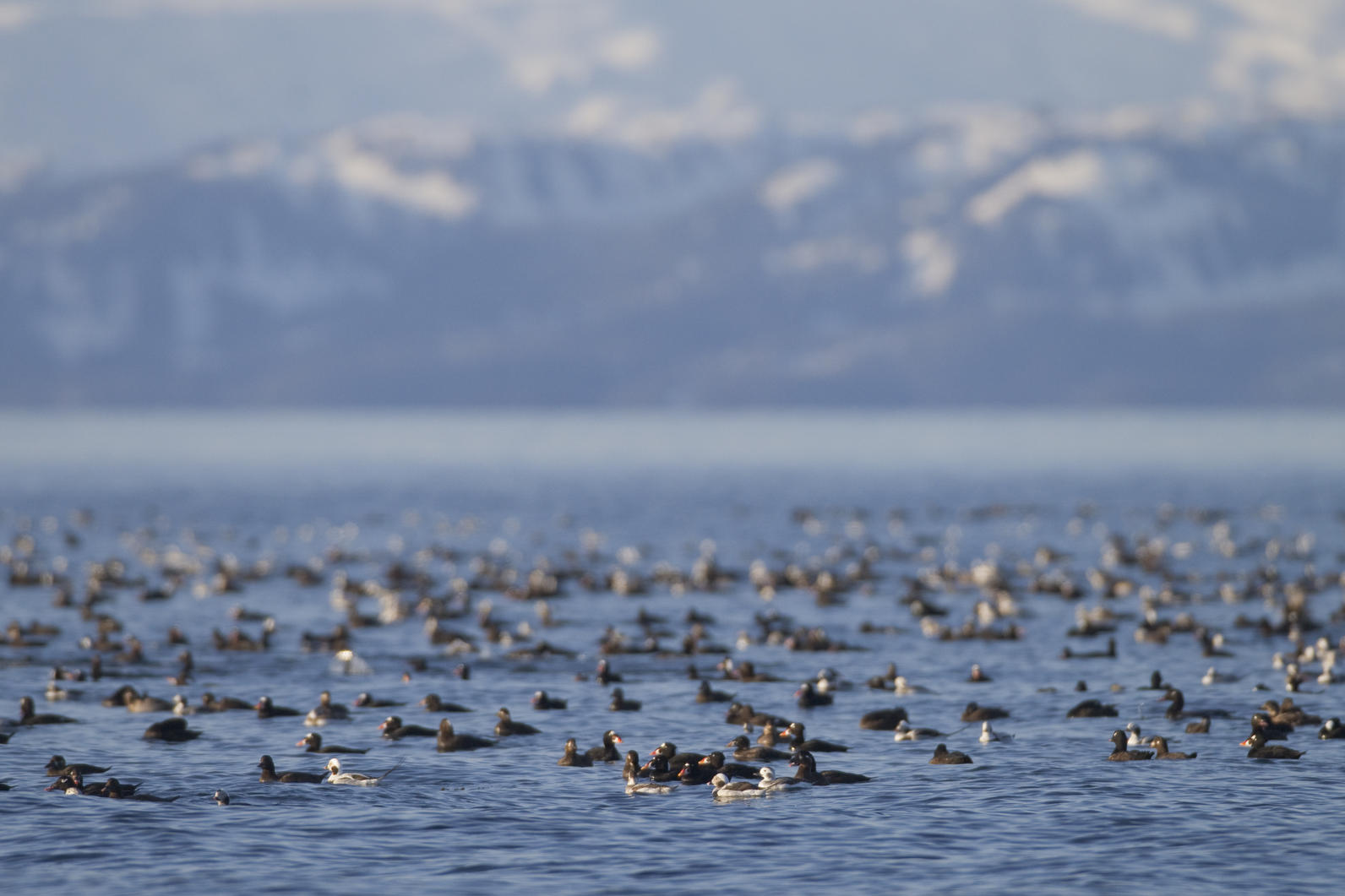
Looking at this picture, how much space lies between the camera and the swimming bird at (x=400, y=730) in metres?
41.8

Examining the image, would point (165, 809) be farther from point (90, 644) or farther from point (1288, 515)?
point (1288, 515)

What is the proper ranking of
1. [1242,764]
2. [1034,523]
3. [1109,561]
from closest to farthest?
[1242,764]
[1109,561]
[1034,523]

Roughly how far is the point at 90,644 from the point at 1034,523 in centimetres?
6616

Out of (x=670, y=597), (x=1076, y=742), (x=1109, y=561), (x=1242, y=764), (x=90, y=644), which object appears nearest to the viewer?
(x=1242, y=764)

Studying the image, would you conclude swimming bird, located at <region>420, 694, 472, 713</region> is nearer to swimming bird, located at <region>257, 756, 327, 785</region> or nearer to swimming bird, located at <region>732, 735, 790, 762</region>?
swimming bird, located at <region>257, 756, 327, 785</region>

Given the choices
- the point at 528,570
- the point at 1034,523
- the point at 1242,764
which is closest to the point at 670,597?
the point at 528,570

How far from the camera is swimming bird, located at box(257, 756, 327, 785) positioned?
36.9m

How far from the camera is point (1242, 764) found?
38.3 m

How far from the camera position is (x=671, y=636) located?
5897 cm

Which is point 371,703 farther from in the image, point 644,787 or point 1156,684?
point 1156,684

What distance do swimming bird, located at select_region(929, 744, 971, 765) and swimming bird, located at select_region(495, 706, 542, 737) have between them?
9114mm

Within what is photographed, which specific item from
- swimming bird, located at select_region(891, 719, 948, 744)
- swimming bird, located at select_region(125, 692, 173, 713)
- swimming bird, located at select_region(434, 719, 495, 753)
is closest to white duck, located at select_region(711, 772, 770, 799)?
swimming bird, located at select_region(891, 719, 948, 744)

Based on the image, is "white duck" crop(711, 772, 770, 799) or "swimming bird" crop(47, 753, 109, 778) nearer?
"white duck" crop(711, 772, 770, 799)

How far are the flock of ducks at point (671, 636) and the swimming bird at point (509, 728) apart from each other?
1.5 inches
